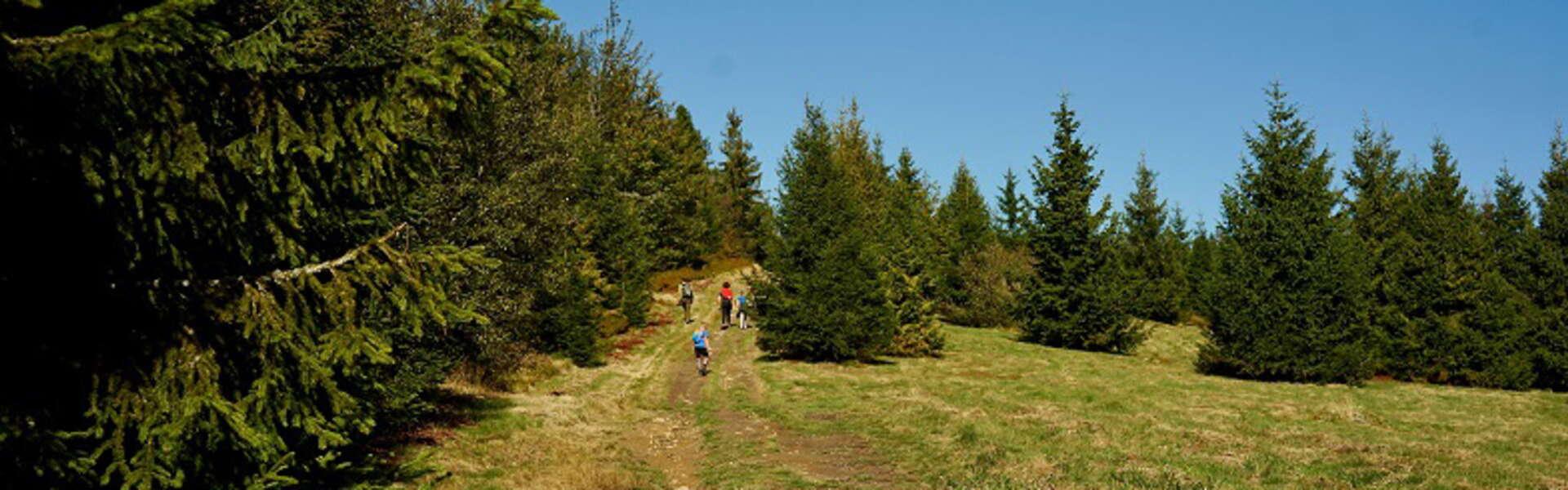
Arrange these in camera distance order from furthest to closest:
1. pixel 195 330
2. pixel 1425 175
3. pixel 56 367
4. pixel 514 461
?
pixel 1425 175, pixel 514 461, pixel 195 330, pixel 56 367

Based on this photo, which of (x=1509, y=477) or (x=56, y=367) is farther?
(x=1509, y=477)

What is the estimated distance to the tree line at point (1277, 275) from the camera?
3089 centimetres

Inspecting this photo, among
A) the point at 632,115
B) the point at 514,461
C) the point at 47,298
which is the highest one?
the point at 632,115

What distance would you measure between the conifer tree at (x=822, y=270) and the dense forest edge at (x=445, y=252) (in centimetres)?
12

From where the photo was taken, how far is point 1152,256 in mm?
57312

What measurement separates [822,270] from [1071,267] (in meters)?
14.7

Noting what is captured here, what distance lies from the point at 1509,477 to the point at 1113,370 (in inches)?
727

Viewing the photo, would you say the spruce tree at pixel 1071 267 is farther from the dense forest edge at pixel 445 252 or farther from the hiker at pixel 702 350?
the hiker at pixel 702 350

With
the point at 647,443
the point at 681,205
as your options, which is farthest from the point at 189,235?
the point at 681,205

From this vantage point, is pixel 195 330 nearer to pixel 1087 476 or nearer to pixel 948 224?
pixel 1087 476

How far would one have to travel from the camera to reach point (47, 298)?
5723 millimetres

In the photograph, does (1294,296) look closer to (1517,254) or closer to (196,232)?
(1517,254)

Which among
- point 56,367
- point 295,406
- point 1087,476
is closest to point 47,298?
point 56,367

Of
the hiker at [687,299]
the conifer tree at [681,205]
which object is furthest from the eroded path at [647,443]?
the conifer tree at [681,205]
